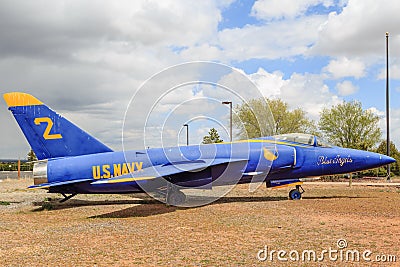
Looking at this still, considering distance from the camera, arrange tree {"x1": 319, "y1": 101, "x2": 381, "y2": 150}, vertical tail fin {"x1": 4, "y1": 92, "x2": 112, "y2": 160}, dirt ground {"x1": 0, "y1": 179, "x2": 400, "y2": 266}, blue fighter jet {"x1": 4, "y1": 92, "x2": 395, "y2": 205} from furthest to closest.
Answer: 1. tree {"x1": 319, "y1": 101, "x2": 381, "y2": 150}
2. vertical tail fin {"x1": 4, "y1": 92, "x2": 112, "y2": 160}
3. blue fighter jet {"x1": 4, "y1": 92, "x2": 395, "y2": 205}
4. dirt ground {"x1": 0, "y1": 179, "x2": 400, "y2": 266}

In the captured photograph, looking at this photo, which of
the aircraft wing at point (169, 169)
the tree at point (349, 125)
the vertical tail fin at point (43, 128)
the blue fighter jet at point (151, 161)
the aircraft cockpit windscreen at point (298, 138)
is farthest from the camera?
the tree at point (349, 125)

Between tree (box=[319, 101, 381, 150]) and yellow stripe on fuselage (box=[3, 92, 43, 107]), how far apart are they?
1668 inches

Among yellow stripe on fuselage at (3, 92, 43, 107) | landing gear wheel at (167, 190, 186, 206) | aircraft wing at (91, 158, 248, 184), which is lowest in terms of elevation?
landing gear wheel at (167, 190, 186, 206)

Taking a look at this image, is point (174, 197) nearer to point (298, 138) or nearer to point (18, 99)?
point (298, 138)

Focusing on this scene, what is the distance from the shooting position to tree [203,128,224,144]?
17.6 meters

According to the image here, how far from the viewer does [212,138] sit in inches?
754

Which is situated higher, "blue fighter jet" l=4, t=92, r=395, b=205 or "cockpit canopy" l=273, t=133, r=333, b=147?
"cockpit canopy" l=273, t=133, r=333, b=147

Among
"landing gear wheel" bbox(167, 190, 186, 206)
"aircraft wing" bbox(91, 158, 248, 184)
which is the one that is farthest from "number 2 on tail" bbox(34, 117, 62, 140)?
"landing gear wheel" bbox(167, 190, 186, 206)

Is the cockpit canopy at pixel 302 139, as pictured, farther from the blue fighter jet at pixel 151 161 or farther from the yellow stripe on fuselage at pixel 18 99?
the yellow stripe on fuselage at pixel 18 99

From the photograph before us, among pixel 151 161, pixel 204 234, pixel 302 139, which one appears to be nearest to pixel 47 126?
pixel 151 161

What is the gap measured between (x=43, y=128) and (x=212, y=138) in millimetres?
7830

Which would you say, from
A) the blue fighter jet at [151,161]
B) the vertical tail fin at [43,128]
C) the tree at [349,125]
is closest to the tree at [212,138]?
the blue fighter jet at [151,161]

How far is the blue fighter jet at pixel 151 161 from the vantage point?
17.0 meters

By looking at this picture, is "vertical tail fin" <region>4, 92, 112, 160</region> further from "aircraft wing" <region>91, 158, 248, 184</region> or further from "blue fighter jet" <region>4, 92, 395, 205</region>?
"aircraft wing" <region>91, 158, 248, 184</region>
